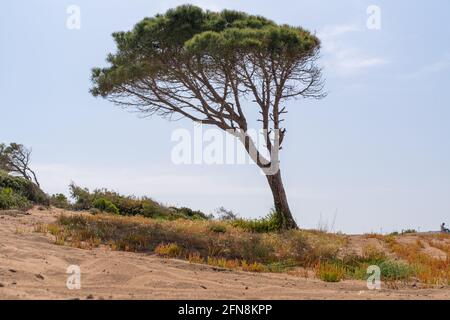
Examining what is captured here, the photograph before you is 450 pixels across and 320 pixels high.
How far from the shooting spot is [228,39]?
51.0 ft

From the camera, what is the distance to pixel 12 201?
17.3 meters

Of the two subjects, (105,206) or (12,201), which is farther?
(105,206)

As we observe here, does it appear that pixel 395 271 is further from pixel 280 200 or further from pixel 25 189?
pixel 25 189

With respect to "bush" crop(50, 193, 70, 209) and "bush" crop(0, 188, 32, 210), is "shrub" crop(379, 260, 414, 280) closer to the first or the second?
"bush" crop(0, 188, 32, 210)

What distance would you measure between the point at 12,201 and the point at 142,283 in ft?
40.2

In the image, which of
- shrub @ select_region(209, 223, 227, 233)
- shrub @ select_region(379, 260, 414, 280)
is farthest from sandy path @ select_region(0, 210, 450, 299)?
shrub @ select_region(209, 223, 227, 233)

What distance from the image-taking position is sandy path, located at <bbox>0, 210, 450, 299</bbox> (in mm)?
5676

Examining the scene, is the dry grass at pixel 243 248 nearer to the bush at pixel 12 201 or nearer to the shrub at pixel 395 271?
the shrub at pixel 395 271

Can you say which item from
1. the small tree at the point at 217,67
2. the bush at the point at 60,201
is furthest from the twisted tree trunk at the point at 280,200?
the bush at the point at 60,201

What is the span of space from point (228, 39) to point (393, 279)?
29.7 feet

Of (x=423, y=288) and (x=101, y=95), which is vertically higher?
(x=101, y=95)

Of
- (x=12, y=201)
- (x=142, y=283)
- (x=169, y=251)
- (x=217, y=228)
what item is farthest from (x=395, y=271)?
(x=12, y=201)
